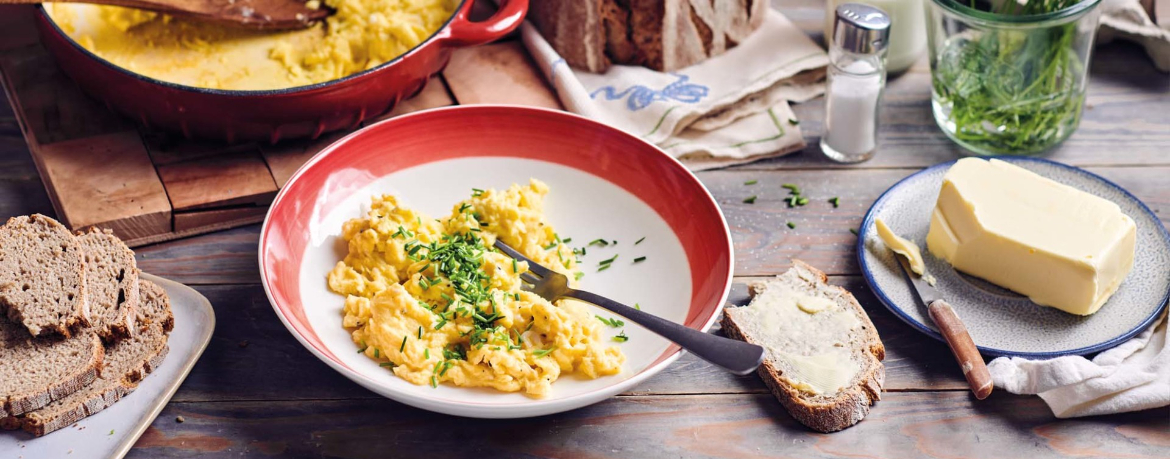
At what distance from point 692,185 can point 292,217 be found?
878 mm

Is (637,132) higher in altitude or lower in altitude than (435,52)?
lower

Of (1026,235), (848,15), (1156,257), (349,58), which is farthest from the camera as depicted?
(349,58)

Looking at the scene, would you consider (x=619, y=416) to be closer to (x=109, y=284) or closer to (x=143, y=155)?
(x=109, y=284)

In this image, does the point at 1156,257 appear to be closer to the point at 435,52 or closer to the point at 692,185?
the point at 692,185

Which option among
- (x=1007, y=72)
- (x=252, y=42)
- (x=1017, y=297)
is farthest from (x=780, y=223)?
(x=252, y=42)

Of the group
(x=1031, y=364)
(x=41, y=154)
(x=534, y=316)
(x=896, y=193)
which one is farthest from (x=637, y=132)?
(x=41, y=154)

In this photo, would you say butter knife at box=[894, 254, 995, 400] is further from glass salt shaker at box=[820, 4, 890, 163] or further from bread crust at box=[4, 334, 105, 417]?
bread crust at box=[4, 334, 105, 417]

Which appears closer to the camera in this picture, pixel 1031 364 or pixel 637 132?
pixel 1031 364

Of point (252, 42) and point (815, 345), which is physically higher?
point (252, 42)

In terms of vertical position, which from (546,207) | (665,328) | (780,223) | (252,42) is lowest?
(780,223)

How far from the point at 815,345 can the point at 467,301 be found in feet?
2.35

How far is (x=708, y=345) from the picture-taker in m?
1.73

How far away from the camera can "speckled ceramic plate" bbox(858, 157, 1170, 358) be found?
204cm

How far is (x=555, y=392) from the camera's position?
181 cm
